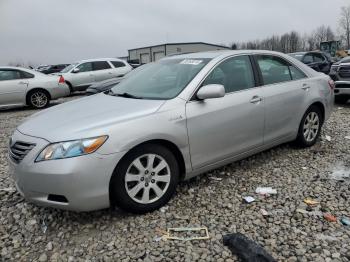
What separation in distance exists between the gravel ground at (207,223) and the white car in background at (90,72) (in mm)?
10857

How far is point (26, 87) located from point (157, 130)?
9.47 meters

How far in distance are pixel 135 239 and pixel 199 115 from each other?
1.38 m

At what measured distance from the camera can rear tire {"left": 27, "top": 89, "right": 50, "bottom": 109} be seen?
38.1 ft

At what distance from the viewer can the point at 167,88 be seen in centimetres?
393

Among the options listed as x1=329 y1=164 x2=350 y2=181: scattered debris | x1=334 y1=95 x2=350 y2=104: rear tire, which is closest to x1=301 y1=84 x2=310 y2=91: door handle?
x1=329 y1=164 x2=350 y2=181: scattered debris

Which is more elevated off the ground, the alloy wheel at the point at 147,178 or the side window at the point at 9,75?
the side window at the point at 9,75

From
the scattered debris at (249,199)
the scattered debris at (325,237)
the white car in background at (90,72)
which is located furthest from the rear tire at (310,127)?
the white car in background at (90,72)

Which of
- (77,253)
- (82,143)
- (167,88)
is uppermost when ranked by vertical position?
(167,88)

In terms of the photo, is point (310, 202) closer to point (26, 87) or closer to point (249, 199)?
point (249, 199)

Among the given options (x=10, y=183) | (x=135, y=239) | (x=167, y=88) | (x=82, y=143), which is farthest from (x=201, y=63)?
(x=10, y=183)

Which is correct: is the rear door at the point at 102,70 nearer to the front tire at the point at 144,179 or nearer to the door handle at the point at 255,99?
the door handle at the point at 255,99

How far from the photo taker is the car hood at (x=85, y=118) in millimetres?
3133

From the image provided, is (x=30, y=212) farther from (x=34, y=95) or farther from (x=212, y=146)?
(x=34, y=95)

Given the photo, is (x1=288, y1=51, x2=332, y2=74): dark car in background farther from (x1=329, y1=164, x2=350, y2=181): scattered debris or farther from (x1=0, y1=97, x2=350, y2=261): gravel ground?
(x1=0, y1=97, x2=350, y2=261): gravel ground
